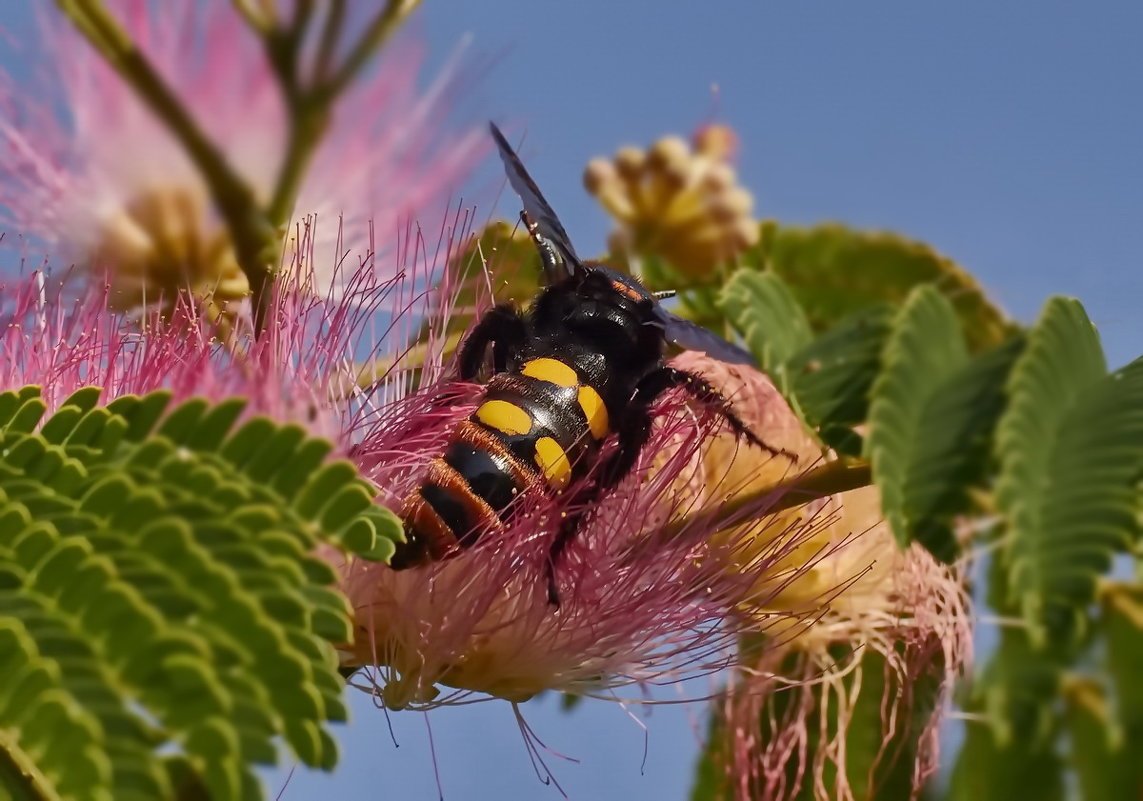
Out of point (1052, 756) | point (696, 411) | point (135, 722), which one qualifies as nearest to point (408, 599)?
point (696, 411)

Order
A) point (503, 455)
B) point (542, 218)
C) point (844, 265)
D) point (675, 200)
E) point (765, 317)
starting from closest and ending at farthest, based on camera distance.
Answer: point (765, 317), point (503, 455), point (542, 218), point (844, 265), point (675, 200)

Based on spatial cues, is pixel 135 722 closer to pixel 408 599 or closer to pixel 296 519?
pixel 296 519

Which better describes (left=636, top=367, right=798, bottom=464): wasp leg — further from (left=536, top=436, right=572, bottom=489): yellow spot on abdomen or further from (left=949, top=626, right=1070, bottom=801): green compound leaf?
(left=949, top=626, right=1070, bottom=801): green compound leaf

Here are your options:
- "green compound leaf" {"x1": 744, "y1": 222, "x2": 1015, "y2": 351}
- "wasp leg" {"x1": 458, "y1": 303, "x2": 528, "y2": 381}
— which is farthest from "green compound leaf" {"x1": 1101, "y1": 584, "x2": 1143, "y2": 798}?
"green compound leaf" {"x1": 744, "y1": 222, "x2": 1015, "y2": 351}

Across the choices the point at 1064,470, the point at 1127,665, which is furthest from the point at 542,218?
the point at 1127,665

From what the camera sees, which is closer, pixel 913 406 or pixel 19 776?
pixel 19 776

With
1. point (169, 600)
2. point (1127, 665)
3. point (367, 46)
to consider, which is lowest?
point (169, 600)

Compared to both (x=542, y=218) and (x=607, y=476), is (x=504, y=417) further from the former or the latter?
(x=542, y=218)
